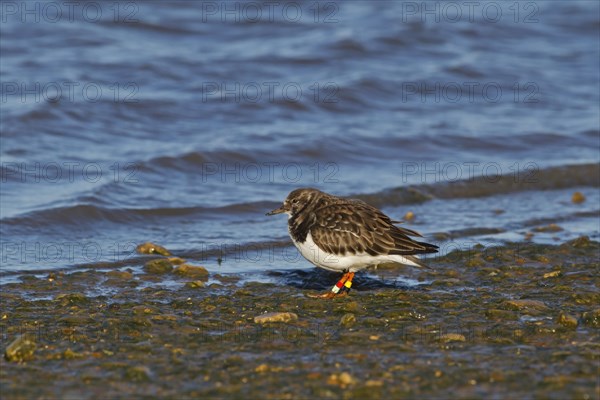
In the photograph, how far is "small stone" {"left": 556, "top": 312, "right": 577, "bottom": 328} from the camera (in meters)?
6.47

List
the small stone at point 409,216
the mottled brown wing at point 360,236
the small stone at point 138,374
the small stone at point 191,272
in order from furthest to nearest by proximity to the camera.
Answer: the small stone at point 409,216 → the small stone at point 191,272 → the mottled brown wing at point 360,236 → the small stone at point 138,374

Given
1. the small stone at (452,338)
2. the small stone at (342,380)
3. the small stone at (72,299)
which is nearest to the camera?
the small stone at (342,380)

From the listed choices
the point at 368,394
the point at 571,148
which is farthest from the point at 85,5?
the point at 368,394

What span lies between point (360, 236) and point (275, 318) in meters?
1.21

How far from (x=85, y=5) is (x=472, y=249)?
42.5 feet

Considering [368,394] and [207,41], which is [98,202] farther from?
[207,41]

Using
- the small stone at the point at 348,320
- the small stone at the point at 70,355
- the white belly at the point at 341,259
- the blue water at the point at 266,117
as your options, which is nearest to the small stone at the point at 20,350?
the small stone at the point at 70,355

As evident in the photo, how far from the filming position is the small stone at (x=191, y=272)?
27.7ft

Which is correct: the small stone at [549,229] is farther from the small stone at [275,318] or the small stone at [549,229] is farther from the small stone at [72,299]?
the small stone at [72,299]

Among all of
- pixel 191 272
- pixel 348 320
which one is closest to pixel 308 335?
pixel 348 320

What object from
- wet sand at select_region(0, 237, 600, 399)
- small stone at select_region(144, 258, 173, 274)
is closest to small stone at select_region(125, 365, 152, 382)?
wet sand at select_region(0, 237, 600, 399)

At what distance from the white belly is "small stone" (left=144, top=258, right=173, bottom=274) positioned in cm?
153

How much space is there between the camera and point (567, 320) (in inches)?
256

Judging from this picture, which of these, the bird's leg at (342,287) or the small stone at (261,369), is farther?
the bird's leg at (342,287)
